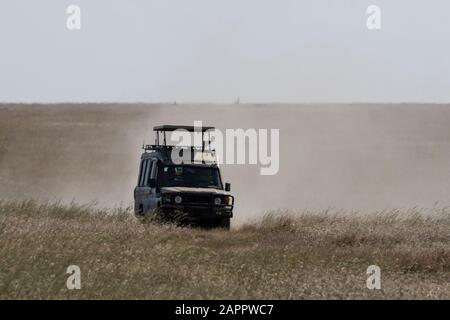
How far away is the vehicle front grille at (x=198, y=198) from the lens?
73.4ft

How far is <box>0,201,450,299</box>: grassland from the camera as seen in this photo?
1120 centimetres

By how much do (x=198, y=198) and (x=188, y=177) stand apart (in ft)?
3.44

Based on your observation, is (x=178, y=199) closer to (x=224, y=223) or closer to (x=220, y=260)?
(x=224, y=223)

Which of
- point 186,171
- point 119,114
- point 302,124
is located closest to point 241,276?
point 186,171

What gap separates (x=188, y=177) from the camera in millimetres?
23422

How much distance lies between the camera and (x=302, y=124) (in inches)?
2628

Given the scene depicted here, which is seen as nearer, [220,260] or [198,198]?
[220,260]
